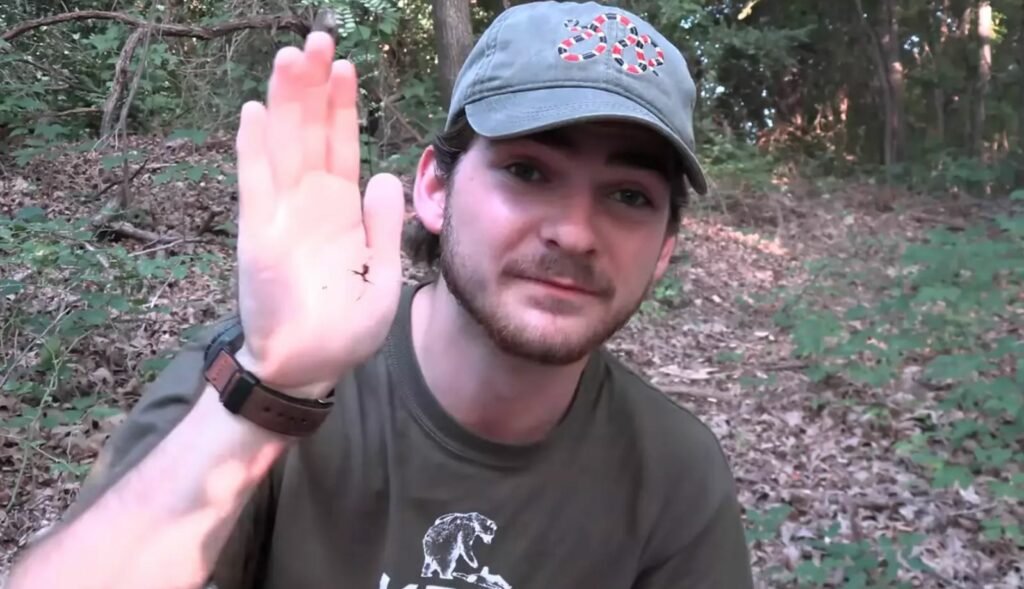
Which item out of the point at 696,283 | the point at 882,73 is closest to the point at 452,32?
the point at 696,283

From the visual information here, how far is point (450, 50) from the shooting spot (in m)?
7.49

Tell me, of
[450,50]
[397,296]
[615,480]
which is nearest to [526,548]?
[615,480]

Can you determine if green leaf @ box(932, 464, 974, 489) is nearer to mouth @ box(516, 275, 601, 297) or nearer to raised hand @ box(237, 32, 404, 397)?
mouth @ box(516, 275, 601, 297)

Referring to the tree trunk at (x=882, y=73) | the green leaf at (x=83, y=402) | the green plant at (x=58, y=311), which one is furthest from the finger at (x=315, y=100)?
the tree trunk at (x=882, y=73)

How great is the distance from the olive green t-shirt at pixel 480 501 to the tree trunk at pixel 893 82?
44.3ft

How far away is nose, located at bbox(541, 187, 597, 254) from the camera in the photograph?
149 centimetres

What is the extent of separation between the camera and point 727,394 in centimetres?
547

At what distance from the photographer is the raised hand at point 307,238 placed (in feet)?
3.66

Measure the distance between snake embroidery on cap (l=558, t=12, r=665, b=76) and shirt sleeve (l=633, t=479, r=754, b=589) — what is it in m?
0.86

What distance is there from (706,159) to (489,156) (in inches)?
389

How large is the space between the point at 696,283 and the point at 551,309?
664 cm

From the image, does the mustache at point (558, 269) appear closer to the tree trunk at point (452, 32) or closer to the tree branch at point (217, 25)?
the tree branch at point (217, 25)

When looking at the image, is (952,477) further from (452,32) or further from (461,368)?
(452,32)

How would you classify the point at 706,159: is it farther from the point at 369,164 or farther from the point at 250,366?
the point at 250,366
